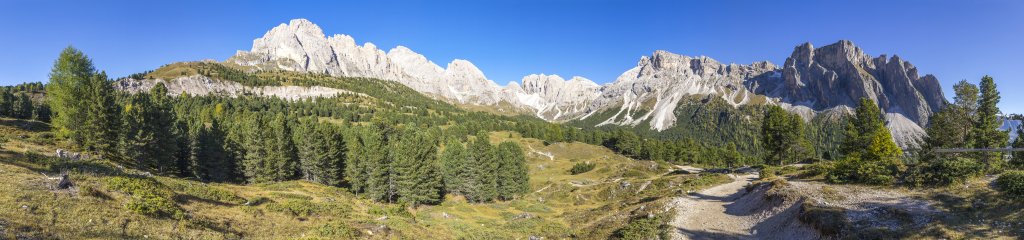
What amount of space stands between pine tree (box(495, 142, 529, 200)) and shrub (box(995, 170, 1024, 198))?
56.4m

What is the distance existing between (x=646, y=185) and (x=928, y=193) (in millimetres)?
44277

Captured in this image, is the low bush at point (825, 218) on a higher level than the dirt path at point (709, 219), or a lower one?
higher

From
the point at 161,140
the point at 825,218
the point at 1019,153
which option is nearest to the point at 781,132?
the point at 1019,153

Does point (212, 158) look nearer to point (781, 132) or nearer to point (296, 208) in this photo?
point (296, 208)

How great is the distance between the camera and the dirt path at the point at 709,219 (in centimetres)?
3388

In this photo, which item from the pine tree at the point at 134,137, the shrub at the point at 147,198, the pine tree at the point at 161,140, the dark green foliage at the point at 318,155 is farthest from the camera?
the dark green foliage at the point at 318,155

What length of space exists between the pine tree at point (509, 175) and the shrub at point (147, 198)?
162 ft

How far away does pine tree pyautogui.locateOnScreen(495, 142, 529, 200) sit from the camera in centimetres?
7306

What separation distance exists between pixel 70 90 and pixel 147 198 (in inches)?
1581

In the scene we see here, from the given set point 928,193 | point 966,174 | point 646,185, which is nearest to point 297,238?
point 928,193

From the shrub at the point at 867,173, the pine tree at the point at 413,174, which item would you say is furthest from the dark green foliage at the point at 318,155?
the shrub at the point at 867,173

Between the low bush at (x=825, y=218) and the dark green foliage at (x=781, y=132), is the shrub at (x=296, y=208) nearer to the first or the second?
the low bush at (x=825, y=218)

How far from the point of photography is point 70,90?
162ft

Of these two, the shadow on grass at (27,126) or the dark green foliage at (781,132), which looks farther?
the dark green foliage at (781,132)
